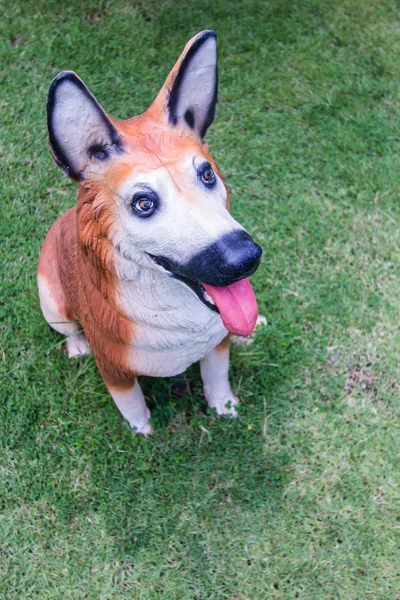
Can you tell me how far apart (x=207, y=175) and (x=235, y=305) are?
0.40 m

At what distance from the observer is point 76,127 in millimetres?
1692

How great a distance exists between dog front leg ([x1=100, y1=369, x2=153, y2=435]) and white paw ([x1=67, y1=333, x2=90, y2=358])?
1.43 feet

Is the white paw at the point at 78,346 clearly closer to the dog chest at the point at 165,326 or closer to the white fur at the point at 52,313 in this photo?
the white fur at the point at 52,313

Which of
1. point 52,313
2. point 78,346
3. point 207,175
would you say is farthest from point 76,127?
point 78,346

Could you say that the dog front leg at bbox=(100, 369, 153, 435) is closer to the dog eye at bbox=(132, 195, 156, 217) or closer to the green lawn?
the green lawn

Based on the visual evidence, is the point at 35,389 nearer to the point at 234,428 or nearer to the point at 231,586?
the point at 234,428

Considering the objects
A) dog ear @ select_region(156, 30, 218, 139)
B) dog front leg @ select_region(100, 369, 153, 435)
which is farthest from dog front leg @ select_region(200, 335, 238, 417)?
dog ear @ select_region(156, 30, 218, 139)

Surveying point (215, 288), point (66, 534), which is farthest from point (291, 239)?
point (66, 534)

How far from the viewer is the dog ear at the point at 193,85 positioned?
176 cm

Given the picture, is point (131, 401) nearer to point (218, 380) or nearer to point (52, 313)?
point (218, 380)

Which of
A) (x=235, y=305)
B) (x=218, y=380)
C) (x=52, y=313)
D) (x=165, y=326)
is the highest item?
(x=235, y=305)

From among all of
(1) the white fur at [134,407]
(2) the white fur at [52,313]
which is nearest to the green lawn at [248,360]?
(1) the white fur at [134,407]

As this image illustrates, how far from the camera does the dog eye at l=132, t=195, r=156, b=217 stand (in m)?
1.70

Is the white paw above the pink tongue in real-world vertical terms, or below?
below
